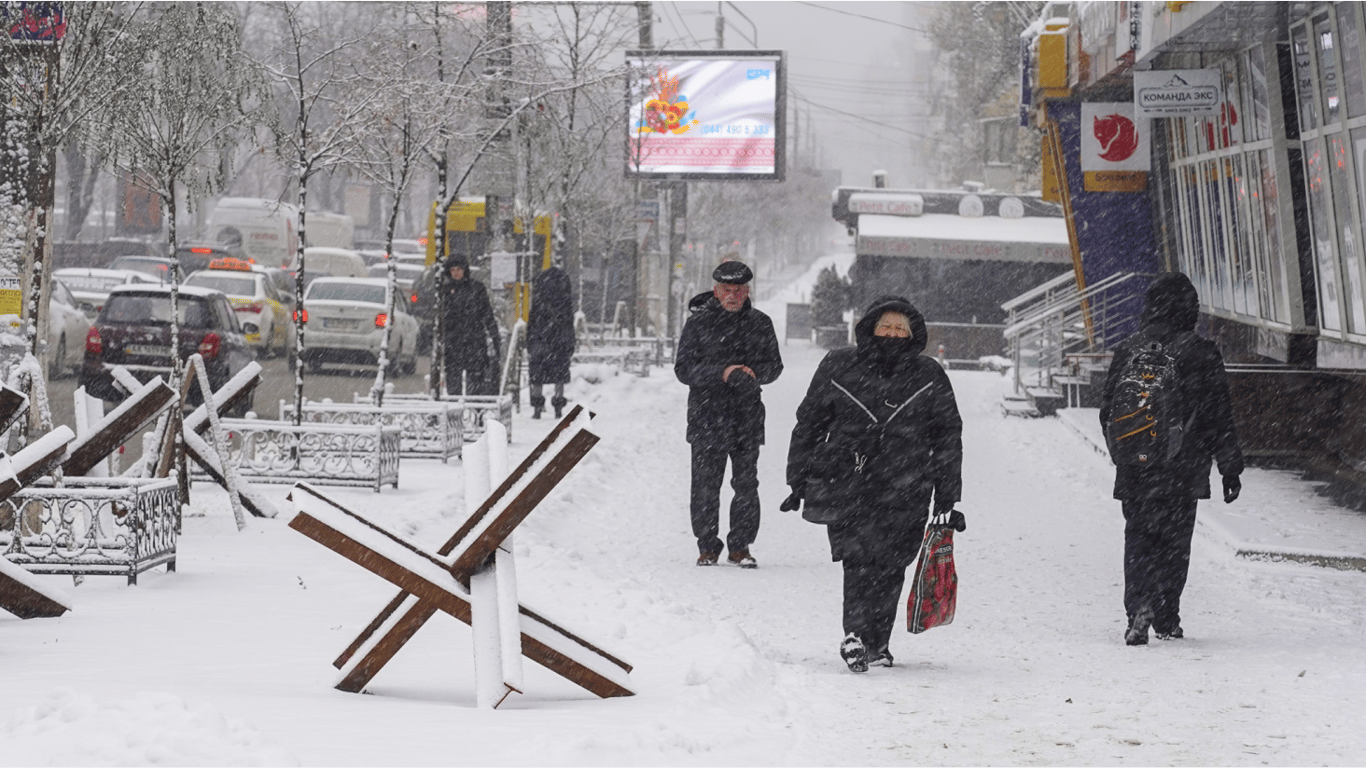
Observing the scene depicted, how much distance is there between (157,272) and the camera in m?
35.4

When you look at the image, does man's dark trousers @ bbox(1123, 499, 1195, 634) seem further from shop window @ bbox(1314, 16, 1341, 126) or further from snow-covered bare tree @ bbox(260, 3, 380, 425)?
shop window @ bbox(1314, 16, 1341, 126)

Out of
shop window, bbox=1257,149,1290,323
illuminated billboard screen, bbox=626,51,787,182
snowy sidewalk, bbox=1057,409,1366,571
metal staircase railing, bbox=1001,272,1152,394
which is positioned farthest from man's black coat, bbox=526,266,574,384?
illuminated billboard screen, bbox=626,51,787,182

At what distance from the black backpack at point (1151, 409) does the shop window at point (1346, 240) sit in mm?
6575

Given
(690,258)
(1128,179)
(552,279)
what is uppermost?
(690,258)

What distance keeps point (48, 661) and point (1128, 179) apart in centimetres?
2007

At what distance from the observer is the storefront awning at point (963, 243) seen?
37.7 m

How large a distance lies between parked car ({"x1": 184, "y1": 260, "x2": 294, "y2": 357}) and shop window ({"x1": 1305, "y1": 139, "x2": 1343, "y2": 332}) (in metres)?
17.6

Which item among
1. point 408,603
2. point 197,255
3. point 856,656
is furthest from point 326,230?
point 408,603

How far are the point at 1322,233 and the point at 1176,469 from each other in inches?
303

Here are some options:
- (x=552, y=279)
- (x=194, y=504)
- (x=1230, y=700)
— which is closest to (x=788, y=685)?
(x=1230, y=700)

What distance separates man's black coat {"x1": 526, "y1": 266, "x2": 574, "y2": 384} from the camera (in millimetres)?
18328

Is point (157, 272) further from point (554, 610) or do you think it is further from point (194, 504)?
point (554, 610)

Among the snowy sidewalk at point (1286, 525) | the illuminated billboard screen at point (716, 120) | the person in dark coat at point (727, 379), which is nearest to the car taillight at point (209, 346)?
the person in dark coat at point (727, 379)

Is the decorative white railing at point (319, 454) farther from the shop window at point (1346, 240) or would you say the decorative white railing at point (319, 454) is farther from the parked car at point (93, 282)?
the parked car at point (93, 282)
